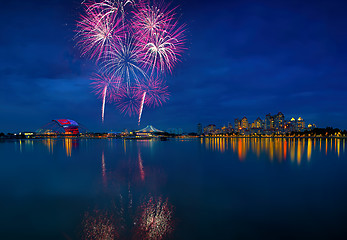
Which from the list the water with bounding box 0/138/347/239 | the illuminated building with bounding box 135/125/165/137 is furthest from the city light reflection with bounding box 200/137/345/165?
the illuminated building with bounding box 135/125/165/137

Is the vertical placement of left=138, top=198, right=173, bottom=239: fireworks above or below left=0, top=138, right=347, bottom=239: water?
above

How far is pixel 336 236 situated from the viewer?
23.8 ft

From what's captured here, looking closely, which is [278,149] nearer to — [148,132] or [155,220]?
[155,220]

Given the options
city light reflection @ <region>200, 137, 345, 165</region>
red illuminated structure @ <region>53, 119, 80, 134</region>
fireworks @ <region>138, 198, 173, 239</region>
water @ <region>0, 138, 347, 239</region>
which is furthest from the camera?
red illuminated structure @ <region>53, 119, 80, 134</region>

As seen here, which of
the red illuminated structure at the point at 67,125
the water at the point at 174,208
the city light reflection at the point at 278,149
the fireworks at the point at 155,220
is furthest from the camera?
the red illuminated structure at the point at 67,125

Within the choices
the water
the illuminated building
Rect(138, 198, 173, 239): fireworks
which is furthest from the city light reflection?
the illuminated building

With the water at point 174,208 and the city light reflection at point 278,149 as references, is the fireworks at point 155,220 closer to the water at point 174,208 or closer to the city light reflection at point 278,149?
the water at point 174,208

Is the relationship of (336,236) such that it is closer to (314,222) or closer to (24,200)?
(314,222)

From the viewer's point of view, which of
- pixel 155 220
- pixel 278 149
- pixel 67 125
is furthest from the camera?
pixel 67 125

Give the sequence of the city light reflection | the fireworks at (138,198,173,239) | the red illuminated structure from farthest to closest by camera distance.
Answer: the red illuminated structure, the city light reflection, the fireworks at (138,198,173,239)

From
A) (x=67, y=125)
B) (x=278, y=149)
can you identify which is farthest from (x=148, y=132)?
(x=278, y=149)

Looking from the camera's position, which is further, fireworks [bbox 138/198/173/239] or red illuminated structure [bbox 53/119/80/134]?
red illuminated structure [bbox 53/119/80/134]

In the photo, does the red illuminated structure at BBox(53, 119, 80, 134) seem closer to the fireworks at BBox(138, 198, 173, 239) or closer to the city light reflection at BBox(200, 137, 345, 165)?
the city light reflection at BBox(200, 137, 345, 165)

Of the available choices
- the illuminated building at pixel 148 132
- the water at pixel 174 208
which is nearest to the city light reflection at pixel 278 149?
the water at pixel 174 208
